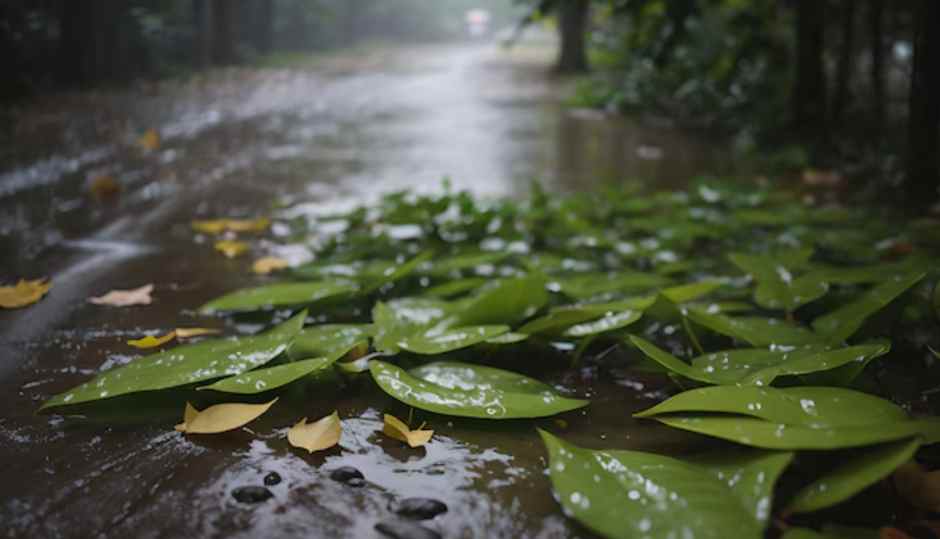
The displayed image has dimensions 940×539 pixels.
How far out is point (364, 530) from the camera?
Result: 2.81 ft

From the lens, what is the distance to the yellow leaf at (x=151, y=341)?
1.40 meters

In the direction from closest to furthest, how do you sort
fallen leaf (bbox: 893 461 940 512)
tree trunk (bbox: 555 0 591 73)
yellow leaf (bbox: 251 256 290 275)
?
1. fallen leaf (bbox: 893 461 940 512)
2. yellow leaf (bbox: 251 256 290 275)
3. tree trunk (bbox: 555 0 591 73)

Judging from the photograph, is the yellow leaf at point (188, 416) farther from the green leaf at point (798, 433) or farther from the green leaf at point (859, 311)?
the green leaf at point (859, 311)

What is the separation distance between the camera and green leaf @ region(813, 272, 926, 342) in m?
1.30

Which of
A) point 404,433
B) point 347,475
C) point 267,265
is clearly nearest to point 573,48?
point 267,265

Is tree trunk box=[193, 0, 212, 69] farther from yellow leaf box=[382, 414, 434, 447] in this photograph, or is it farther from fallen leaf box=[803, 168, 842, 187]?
yellow leaf box=[382, 414, 434, 447]

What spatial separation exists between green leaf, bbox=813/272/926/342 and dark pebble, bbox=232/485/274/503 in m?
1.01

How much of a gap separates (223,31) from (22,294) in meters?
9.29

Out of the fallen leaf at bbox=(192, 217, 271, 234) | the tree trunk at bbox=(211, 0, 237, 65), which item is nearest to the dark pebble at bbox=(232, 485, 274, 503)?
the fallen leaf at bbox=(192, 217, 271, 234)

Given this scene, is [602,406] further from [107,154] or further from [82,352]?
[107,154]

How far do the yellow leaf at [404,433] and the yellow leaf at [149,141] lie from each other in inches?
143

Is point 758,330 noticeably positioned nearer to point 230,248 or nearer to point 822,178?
point 230,248

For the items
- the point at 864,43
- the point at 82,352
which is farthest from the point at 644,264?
the point at 864,43

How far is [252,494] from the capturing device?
0.92 meters
